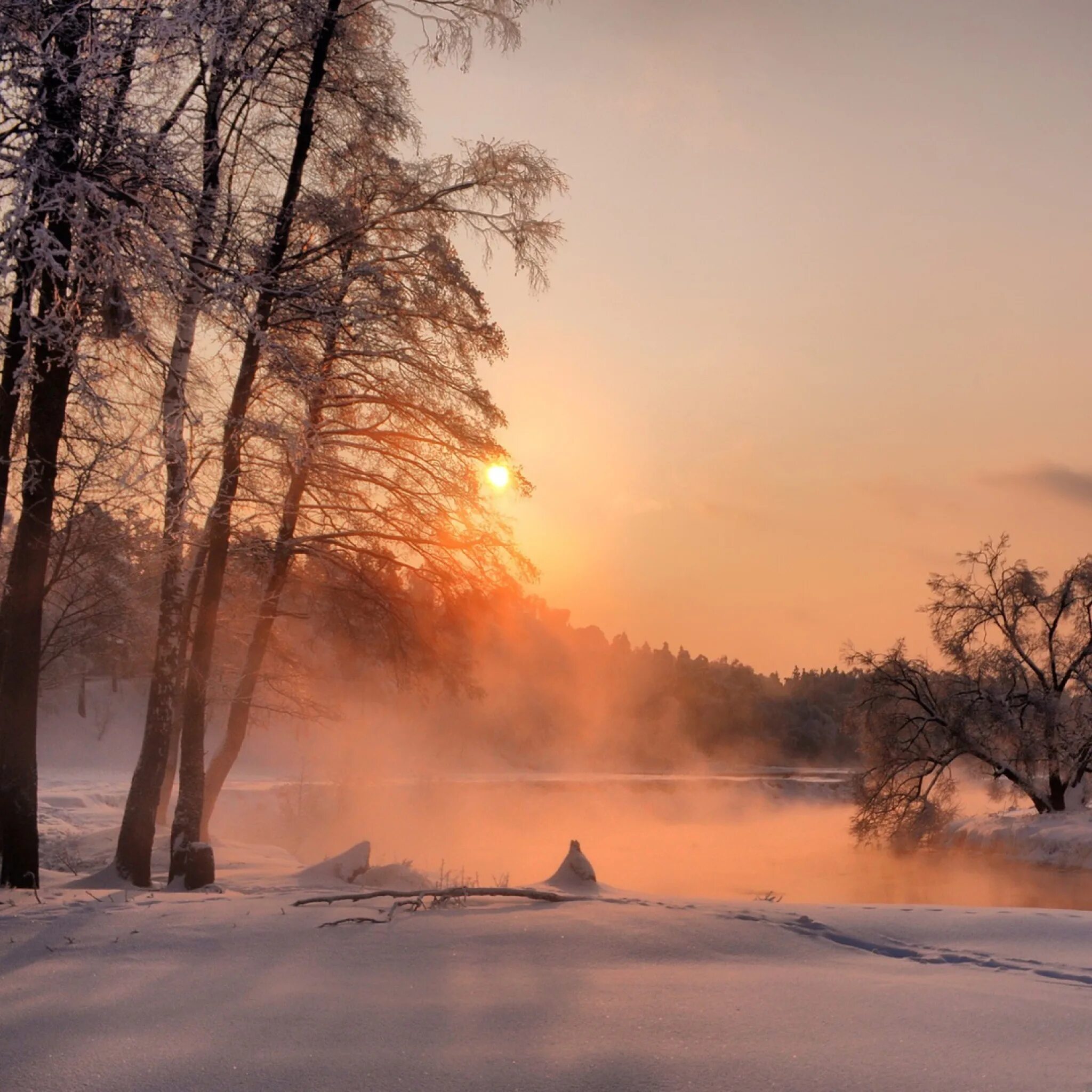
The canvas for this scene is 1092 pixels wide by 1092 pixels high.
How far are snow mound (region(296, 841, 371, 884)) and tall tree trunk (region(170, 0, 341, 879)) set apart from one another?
1.52 metres

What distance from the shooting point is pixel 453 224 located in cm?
1206

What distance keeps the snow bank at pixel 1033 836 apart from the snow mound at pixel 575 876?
19.6 metres

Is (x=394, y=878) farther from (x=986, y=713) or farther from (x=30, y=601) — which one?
(x=986, y=713)

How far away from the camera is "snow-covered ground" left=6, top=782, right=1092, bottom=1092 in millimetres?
3355

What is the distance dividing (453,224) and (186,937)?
9.39 m

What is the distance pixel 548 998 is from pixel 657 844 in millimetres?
23158

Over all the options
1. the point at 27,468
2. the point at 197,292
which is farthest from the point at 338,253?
the point at 27,468

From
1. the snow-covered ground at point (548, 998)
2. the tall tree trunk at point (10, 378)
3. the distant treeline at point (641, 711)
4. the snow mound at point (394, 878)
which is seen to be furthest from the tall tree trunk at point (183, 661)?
the distant treeline at point (641, 711)

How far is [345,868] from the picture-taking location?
9836mm

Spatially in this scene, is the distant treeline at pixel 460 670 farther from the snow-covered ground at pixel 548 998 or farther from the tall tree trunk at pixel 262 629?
the snow-covered ground at pixel 548 998

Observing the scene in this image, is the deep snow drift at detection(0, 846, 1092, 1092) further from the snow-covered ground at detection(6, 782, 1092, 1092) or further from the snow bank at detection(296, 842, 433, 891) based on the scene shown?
the snow bank at detection(296, 842, 433, 891)

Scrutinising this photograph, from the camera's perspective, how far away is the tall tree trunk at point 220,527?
10438 mm

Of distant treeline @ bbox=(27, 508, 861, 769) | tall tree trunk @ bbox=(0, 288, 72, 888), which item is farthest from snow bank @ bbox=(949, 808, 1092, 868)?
tall tree trunk @ bbox=(0, 288, 72, 888)

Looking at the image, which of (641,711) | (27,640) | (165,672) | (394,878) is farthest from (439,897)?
(641,711)
